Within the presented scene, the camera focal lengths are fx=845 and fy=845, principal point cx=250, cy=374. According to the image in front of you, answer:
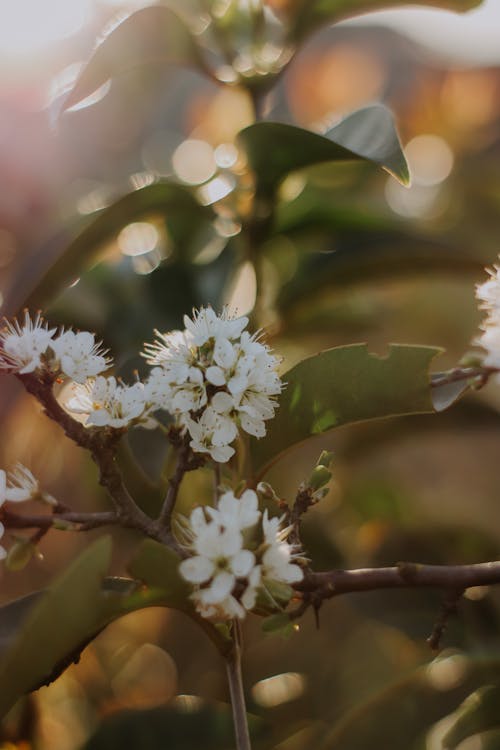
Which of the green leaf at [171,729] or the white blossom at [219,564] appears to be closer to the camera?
the white blossom at [219,564]

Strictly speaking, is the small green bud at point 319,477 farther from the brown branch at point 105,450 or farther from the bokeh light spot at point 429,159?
the bokeh light spot at point 429,159

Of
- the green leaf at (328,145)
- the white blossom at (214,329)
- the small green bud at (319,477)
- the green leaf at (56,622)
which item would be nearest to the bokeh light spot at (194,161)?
the green leaf at (328,145)

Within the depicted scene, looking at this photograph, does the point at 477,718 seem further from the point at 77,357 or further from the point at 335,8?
the point at 335,8

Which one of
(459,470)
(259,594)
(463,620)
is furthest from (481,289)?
(459,470)

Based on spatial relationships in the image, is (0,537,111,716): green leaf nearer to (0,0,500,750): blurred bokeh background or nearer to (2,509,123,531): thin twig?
(2,509,123,531): thin twig

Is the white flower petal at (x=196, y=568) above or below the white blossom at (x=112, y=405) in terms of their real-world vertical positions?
below

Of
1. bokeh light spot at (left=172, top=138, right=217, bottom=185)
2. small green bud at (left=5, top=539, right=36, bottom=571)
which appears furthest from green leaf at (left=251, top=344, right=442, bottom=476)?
bokeh light spot at (left=172, top=138, right=217, bottom=185)

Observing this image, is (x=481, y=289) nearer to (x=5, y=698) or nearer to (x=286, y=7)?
(x=5, y=698)
